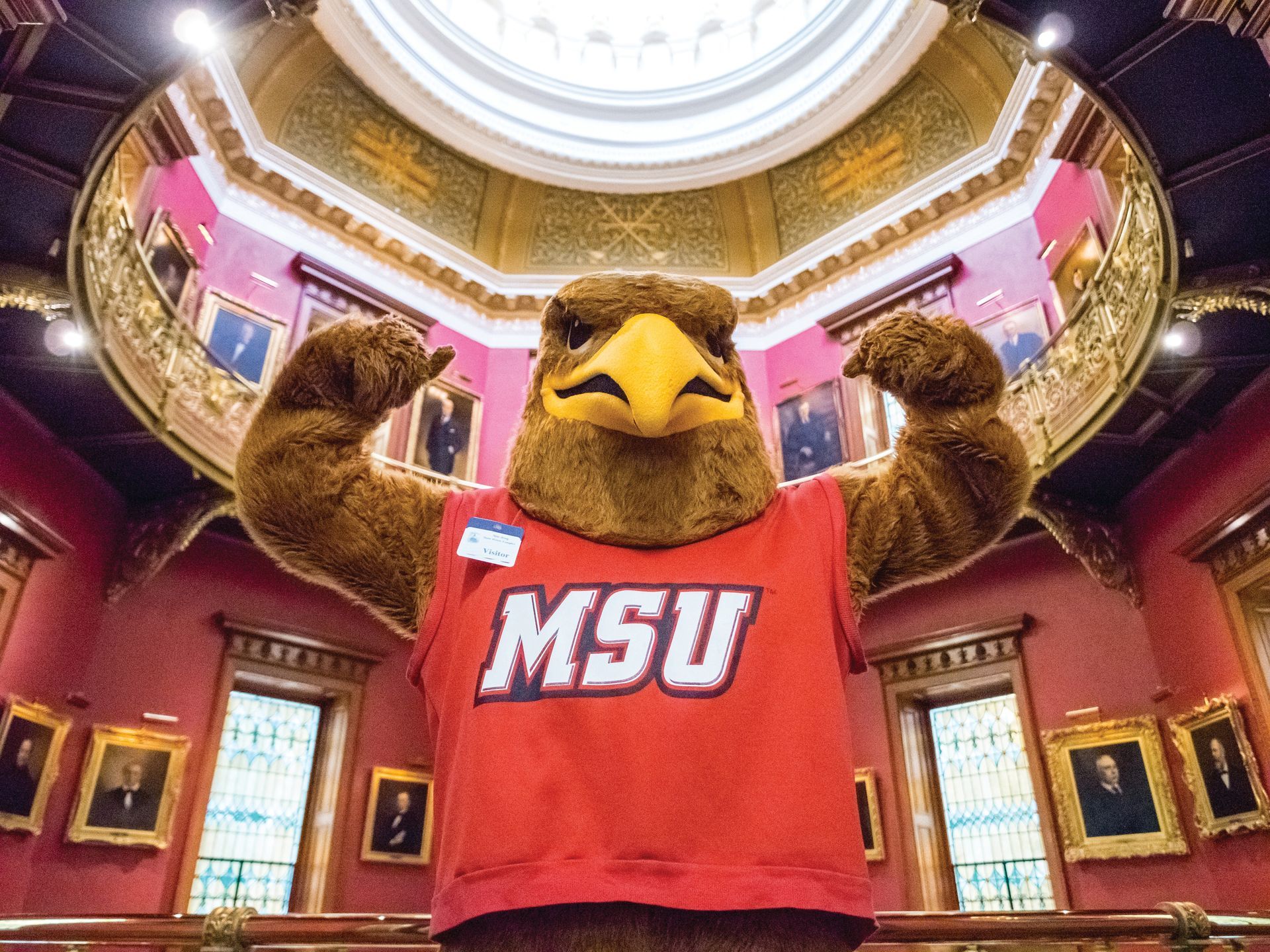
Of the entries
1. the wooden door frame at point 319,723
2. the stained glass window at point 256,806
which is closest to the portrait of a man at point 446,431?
the wooden door frame at point 319,723

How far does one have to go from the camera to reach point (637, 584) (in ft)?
5.13

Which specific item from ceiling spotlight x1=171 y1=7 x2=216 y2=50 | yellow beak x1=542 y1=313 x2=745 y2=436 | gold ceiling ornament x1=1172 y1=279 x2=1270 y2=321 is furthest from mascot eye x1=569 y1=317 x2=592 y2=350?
gold ceiling ornament x1=1172 y1=279 x2=1270 y2=321

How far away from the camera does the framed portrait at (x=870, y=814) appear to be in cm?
767

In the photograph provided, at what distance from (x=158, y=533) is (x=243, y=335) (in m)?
2.46

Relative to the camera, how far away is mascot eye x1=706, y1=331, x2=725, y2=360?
190cm

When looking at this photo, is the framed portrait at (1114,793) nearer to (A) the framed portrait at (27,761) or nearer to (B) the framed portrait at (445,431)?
(B) the framed portrait at (445,431)

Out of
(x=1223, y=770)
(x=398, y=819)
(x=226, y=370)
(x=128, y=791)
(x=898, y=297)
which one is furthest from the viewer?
(x=898, y=297)

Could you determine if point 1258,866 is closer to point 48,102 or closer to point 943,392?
point 943,392

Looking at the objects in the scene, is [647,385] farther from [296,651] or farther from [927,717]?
[927,717]

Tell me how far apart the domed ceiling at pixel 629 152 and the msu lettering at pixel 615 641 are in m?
8.54

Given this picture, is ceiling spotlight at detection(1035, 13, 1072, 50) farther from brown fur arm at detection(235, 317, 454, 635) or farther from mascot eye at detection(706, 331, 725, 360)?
brown fur arm at detection(235, 317, 454, 635)

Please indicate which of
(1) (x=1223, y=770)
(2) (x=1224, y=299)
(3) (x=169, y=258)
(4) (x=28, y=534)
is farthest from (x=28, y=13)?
(1) (x=1223, y=770)

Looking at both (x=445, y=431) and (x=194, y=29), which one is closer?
(x=194, y=29)

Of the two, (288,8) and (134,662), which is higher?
(288,8)
